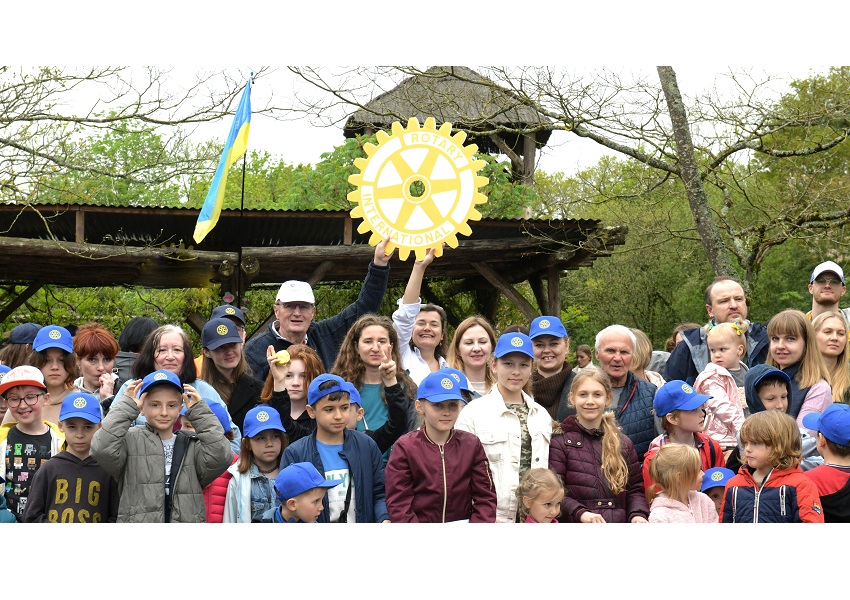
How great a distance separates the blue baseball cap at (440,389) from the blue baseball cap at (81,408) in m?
1.49

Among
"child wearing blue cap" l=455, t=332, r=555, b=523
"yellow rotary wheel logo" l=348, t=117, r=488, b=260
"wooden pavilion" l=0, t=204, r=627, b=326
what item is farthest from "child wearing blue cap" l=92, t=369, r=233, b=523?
"wooden pavilion" l=0, t=204, r=627, b=326

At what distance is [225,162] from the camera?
629 centimetres

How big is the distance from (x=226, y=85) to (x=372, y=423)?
5.74 meters

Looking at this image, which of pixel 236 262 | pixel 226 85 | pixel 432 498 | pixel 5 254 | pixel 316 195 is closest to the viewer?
pixel 432 498

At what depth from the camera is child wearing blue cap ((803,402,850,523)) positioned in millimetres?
4301

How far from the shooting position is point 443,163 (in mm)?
5270

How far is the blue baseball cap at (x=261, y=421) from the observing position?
461 centimetres

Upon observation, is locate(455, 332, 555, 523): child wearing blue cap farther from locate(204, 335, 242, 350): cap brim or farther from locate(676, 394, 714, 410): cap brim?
locate(204, 335, 242, 350): cap brim

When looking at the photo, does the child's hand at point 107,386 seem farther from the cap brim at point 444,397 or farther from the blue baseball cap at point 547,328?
the blue baseball cap at point 547,328

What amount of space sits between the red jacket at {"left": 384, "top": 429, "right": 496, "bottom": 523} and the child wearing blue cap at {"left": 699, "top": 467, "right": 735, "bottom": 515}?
45.8 inches

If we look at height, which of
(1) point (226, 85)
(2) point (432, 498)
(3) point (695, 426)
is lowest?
(2) point (432, 498)

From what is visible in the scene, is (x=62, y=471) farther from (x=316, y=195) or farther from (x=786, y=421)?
(x=316, y=195)

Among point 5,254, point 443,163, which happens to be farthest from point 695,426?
point 5,254

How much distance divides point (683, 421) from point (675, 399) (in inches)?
4.7
